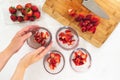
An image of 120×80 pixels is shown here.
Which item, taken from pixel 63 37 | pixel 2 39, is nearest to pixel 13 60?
pixel 2 39

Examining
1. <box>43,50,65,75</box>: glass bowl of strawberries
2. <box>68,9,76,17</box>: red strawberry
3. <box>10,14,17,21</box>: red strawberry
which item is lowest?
<box>43,50,65,75</box>: glass bowl of strawberries

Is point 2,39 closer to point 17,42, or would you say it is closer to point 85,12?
point 17,42

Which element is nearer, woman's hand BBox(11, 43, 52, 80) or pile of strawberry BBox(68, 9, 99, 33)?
woman's hand BBox(11, 43, 52, 80)

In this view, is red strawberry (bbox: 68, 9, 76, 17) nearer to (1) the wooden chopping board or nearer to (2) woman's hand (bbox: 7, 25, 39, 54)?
(1) the wooden chopping board

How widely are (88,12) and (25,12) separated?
228 millimetres

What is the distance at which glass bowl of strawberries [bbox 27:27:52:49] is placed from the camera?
1171 mm

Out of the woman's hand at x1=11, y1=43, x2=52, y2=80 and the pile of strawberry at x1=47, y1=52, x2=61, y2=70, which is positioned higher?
the woman's hand at x1=11, y1=43, x2=52, y2=80

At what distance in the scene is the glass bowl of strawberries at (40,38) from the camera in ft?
3.84

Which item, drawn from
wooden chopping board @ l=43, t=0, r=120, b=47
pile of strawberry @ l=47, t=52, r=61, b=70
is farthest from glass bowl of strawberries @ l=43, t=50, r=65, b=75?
wooden chopping board @ l=43, t=0, r=120, b=47

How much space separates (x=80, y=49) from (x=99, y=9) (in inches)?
6.3

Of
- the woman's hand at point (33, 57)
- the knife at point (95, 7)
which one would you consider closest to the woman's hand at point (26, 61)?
the woman's hand at point (33, 57)

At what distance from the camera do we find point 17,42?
3.58 feet

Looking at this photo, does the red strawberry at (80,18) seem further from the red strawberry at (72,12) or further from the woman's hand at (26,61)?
the woman's hand at (26,61)

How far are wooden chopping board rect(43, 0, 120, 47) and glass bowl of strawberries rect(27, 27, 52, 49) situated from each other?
0.21 feet
